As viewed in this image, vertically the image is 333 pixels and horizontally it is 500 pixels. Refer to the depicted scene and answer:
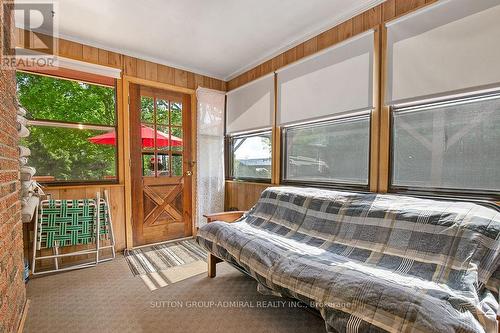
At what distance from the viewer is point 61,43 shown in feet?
8.61

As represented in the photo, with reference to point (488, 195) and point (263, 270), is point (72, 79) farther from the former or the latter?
point (488, 195)

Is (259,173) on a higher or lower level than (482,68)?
lower

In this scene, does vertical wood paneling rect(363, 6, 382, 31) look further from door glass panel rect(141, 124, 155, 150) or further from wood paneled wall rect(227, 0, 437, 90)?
door glass panel rect(141, 124, 155, 150)

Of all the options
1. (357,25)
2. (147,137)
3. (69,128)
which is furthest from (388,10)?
(69,128)

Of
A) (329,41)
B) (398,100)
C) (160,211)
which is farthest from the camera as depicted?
(160,211)

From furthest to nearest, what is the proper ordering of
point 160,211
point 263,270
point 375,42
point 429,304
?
1. point 160,211
2. point 375,42
3. point 263,270
4. point 429,304

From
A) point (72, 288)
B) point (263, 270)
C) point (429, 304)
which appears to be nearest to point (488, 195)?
point (429, 304)

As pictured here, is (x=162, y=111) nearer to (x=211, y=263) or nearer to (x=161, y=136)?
(x=161, y=136)

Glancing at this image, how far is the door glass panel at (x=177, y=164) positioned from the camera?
345 cm

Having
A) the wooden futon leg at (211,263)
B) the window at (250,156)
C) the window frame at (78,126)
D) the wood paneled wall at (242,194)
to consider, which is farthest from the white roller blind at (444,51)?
the window frame at (78,126)

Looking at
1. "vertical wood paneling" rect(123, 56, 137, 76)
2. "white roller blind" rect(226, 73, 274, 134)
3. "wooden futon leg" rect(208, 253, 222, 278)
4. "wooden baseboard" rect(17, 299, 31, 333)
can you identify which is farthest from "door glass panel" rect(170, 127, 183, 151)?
"wooden baseboard" rect(17, 299, 31, 333)

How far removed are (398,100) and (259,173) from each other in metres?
1.90

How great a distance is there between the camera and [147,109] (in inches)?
127

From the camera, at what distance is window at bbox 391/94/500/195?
1.61 m
